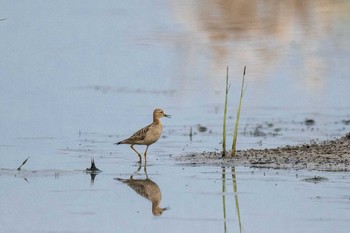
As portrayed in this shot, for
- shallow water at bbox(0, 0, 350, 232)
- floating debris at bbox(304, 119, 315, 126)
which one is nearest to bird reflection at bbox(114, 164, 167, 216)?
shallow water at bbox(0, 0, 350, 232)

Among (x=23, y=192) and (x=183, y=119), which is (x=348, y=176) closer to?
(x=23, y=192)

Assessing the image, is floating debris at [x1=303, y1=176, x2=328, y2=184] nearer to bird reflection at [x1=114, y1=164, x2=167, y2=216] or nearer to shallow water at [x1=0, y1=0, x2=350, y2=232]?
shallow water at [x1=0, y1=0, x2=350, y2=232]

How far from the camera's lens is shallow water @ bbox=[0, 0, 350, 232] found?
387 inches

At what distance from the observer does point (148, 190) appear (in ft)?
35.6

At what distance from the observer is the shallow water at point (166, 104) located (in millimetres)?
9832

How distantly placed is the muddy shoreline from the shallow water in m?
0.34

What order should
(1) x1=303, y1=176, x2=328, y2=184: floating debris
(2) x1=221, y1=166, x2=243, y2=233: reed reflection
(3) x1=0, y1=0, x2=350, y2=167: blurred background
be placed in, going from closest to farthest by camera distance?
(2) x1=221, y1=166, x2=243, y2=233: reed reflection → (1) x1=303, y1=176, x2=328, y2=184: floating debris → (3) x1=0, y1=0, x2=350, y2=167: blurred background

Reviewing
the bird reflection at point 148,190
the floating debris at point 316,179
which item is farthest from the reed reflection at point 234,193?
the floating debris at point 316,179

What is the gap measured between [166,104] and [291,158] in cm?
478

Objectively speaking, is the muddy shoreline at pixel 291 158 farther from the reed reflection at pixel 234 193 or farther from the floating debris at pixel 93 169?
the floating debris at pixel 93 169

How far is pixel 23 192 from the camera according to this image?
35.2 feet

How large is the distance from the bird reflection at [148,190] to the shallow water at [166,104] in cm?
8

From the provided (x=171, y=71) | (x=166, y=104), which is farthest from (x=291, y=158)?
(x=171, y=71)

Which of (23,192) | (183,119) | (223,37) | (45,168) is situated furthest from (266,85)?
(23,192)
